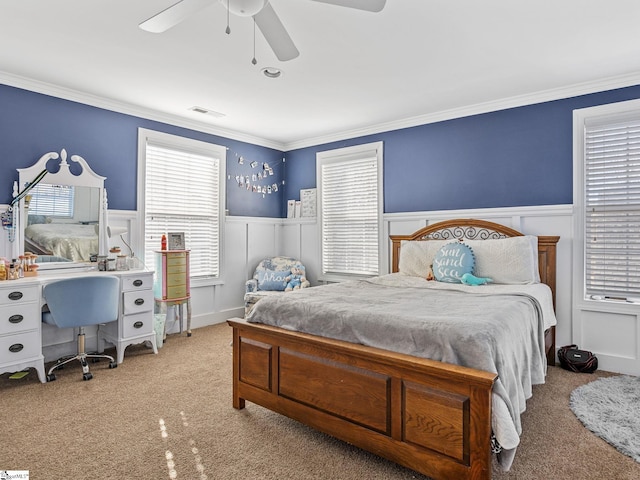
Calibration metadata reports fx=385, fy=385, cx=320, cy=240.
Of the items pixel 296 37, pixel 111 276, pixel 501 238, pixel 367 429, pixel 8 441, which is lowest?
pixel 8 441

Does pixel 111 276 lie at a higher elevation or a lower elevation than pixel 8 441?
higher

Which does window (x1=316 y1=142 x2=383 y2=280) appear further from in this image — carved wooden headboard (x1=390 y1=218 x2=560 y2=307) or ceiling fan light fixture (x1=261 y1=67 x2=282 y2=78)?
ceiling fan light fixture (x1=261 y1=67 x2=282 y2=78)

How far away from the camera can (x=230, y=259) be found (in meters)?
5.20

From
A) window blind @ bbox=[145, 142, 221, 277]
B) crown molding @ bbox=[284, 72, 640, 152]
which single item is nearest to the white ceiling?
crown molding @ bbox=[284, 72, 640, 152]

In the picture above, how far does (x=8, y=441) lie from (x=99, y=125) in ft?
9.62

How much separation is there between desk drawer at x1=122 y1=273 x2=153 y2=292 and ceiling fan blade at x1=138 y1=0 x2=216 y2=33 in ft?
7.75

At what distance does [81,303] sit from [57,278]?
13.0 inches

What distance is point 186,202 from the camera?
15.6 feet

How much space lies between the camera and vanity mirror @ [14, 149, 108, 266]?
343cm

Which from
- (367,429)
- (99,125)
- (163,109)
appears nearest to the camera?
(367,429)

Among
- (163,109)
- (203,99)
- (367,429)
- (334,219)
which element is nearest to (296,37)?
(203,99)

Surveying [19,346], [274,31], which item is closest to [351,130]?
[274,31]

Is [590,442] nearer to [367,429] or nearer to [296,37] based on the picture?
[367,429]

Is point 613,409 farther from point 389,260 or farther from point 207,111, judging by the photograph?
point 207,111
